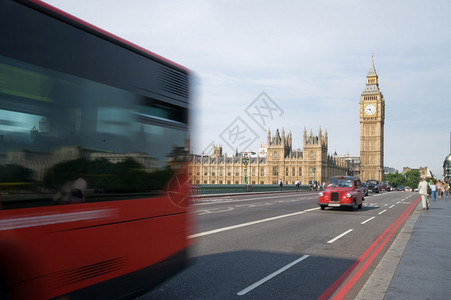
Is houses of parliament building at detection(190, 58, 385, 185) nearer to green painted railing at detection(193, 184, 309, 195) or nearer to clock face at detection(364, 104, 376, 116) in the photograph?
clock face at detection(364, 104, 376, 116)

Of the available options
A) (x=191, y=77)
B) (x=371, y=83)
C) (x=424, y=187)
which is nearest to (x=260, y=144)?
(x=371, y=83)

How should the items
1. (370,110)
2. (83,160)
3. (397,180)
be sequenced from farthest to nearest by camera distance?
1. (397,180)
2. (370,110)
3. (83,160)

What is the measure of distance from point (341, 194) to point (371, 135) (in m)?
144

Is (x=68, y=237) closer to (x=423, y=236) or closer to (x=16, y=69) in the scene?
(x=16, y=69)

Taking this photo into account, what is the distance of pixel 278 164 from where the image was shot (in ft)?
406

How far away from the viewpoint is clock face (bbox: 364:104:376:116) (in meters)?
154

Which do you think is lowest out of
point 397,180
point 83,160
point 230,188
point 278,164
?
point 397,180

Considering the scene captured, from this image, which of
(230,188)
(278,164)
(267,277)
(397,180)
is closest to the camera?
(267,277)

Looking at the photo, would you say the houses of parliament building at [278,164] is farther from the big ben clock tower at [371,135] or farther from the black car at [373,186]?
the black car at [373,186]

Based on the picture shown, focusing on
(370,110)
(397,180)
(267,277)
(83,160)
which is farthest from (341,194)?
(397,180)

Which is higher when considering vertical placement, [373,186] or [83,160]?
[83,160]

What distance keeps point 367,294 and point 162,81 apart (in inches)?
157

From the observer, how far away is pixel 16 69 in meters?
3.17

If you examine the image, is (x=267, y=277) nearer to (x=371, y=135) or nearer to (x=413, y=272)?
(x=413, y=272)
